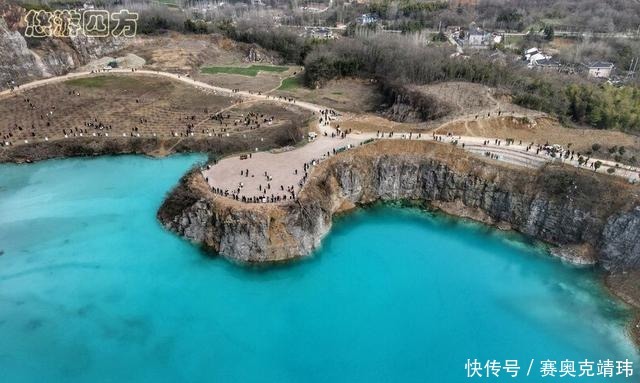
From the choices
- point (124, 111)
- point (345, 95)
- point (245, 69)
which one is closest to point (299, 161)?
point (345, 95)

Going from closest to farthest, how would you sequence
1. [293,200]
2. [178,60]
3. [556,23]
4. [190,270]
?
[190,270] < [293,200] < [178,60] < [556,23]

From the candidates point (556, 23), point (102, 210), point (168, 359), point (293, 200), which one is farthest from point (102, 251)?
point (556, 23)

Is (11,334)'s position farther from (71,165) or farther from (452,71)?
(452,71)

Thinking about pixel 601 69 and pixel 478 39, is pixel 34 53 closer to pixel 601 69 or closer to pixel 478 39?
pixel 478 39

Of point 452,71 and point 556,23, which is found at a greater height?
point 556,23

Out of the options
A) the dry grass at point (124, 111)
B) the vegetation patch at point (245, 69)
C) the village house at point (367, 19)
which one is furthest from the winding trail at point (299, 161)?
the village house at point (367, 19)

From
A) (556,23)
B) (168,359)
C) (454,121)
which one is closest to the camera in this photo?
(168,359)

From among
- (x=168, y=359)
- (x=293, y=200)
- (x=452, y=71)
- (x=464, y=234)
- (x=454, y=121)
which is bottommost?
(x=168, y=359)
